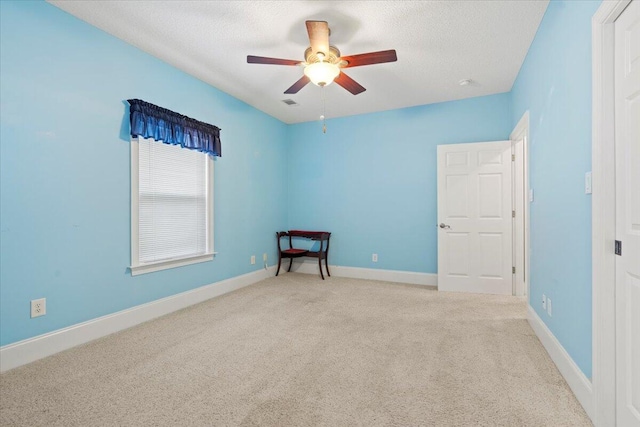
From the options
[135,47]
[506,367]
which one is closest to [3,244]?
[135,47]

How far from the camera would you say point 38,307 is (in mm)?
2266

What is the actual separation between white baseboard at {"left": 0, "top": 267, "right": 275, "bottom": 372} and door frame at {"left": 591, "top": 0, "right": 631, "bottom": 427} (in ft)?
11.5

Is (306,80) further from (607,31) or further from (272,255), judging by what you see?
(272,255)

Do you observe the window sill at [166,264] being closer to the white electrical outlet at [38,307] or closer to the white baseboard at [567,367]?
the white electrical outlet at [38,307]

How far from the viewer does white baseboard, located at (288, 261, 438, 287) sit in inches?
179

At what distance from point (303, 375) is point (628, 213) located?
1.99m

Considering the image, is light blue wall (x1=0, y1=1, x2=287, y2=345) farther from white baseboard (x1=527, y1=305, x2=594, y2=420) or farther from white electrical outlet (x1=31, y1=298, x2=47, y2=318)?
white baseboard (x1=527, y1=305, x2=594, y2=420)

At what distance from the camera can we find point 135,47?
116 inches

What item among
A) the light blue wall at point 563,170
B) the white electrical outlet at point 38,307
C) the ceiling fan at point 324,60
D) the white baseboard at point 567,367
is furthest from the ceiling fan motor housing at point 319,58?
the white electrical outlet at point 38,307

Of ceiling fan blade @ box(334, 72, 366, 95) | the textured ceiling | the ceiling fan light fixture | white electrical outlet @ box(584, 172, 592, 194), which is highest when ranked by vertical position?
the textured ceiling

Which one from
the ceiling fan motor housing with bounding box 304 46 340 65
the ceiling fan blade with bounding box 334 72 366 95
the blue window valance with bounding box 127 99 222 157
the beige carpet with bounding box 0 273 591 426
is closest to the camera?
Result: the beige carpet with bounding box 0 273 591 426

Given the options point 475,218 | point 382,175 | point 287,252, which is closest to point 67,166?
point 287,252

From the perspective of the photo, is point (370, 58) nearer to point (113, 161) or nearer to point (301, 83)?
point (301, 83)

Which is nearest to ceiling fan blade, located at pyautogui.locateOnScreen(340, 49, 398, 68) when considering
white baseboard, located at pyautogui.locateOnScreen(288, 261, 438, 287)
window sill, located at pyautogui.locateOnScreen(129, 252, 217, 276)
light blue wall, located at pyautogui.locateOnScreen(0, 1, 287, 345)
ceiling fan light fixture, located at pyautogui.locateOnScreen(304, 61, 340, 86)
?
ceiling fan light fixture, located at pyautogui.locateOnScreen(304, 61, 340, 86)
